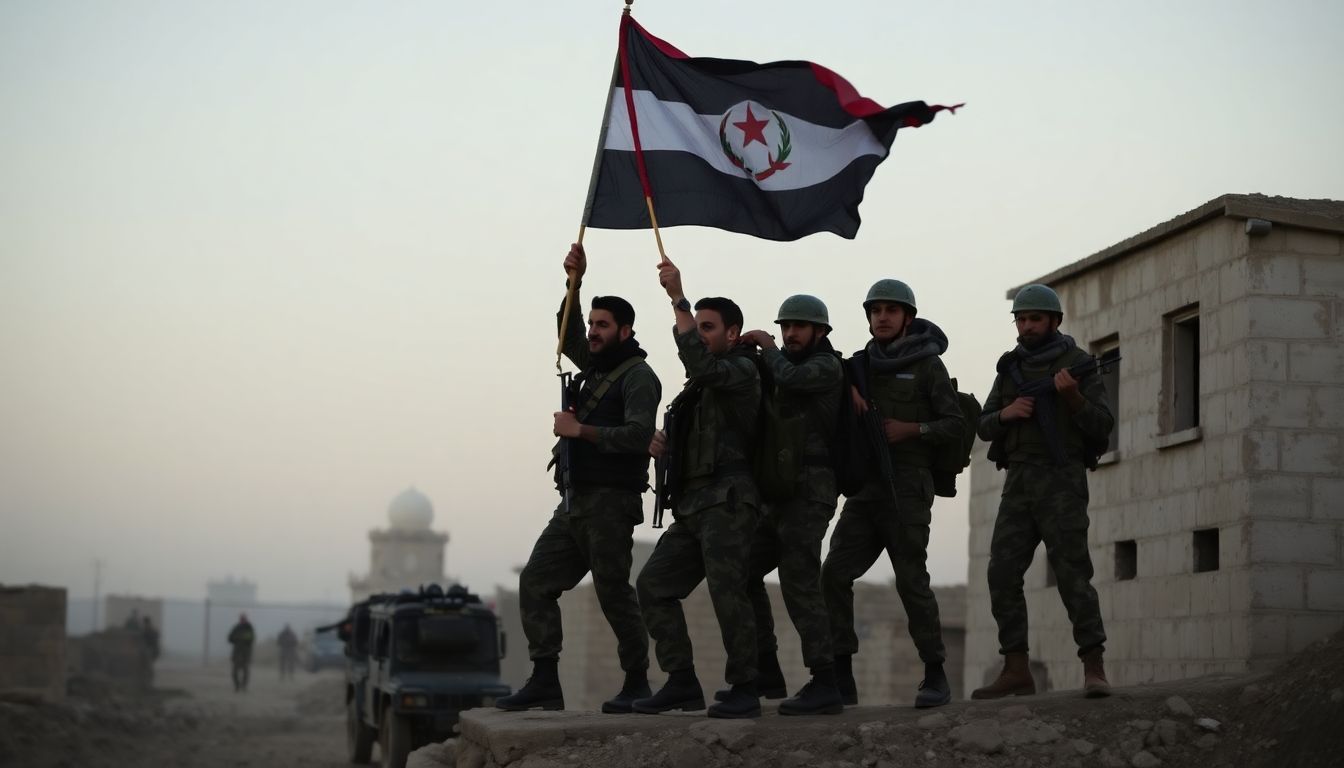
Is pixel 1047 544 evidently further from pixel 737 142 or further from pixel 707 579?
pixel 737 142

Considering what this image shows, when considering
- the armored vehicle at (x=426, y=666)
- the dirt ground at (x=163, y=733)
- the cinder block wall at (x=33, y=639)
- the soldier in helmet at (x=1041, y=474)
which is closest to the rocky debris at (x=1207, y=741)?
the soldier in helmet at (x=1041, y=474)

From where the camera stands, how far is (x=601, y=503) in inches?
299

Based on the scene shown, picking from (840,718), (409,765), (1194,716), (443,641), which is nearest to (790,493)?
(840,718)

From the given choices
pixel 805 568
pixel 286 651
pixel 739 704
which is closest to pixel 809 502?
pixel 805 568

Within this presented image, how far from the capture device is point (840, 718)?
23.8ft

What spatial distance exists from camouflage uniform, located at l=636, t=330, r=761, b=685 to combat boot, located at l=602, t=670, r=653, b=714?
1.18ft

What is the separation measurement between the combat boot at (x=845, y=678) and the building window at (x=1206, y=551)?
3496 mm

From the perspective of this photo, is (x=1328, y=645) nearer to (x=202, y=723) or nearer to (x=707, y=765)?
(x=707, y=765)

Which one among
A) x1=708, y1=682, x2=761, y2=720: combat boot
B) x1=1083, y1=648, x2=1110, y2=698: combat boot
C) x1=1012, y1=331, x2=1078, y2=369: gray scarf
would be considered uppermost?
x1=1012, y1=331, x2=1078, y2=369: gray scarf

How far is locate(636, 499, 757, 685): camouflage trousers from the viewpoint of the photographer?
713 centimetres

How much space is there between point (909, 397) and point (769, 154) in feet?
5.03

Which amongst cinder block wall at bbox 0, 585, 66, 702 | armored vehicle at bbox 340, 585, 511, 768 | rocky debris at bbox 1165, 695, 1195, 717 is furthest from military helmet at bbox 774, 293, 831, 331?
cinder block wall at bbox 0, 585, 66, 702

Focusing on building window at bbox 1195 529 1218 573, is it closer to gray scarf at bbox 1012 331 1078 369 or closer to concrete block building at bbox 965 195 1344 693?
concrete block building at bbox 965 195 1344 693

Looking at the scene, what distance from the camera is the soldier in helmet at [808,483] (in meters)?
7.22
